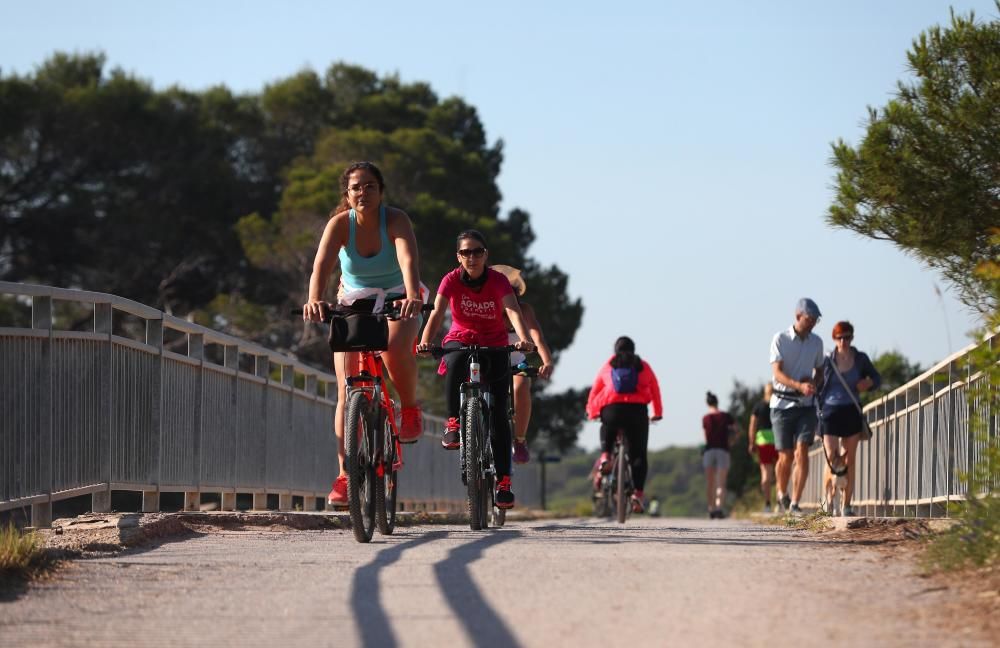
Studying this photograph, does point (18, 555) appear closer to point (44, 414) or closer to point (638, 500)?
point (44, 414)

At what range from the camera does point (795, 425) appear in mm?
15766

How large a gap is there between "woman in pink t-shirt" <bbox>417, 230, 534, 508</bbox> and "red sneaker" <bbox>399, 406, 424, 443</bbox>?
2.30 feet

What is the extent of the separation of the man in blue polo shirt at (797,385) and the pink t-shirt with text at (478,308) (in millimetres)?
4241

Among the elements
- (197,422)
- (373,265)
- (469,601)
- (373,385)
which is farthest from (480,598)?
(197,422)

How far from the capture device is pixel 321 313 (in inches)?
348

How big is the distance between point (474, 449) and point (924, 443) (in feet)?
14.8

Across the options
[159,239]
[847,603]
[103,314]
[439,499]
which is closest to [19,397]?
[103,314]

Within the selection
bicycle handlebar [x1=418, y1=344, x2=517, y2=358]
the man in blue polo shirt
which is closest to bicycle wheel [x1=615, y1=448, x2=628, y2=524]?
the man in blue polo shirt

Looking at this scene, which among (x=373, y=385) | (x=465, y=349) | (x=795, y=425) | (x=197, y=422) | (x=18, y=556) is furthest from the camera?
(x=795, y=425)

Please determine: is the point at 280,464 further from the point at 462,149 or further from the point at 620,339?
the point at 462,149

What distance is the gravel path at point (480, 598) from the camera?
5.55 m

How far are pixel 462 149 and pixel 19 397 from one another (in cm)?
4328

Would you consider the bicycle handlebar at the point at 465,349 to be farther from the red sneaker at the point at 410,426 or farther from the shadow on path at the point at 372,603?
the shadow on path at the point at 372,603

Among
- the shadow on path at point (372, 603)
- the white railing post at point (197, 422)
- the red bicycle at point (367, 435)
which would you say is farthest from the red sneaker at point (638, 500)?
the shadow on path at point (372, 603)
